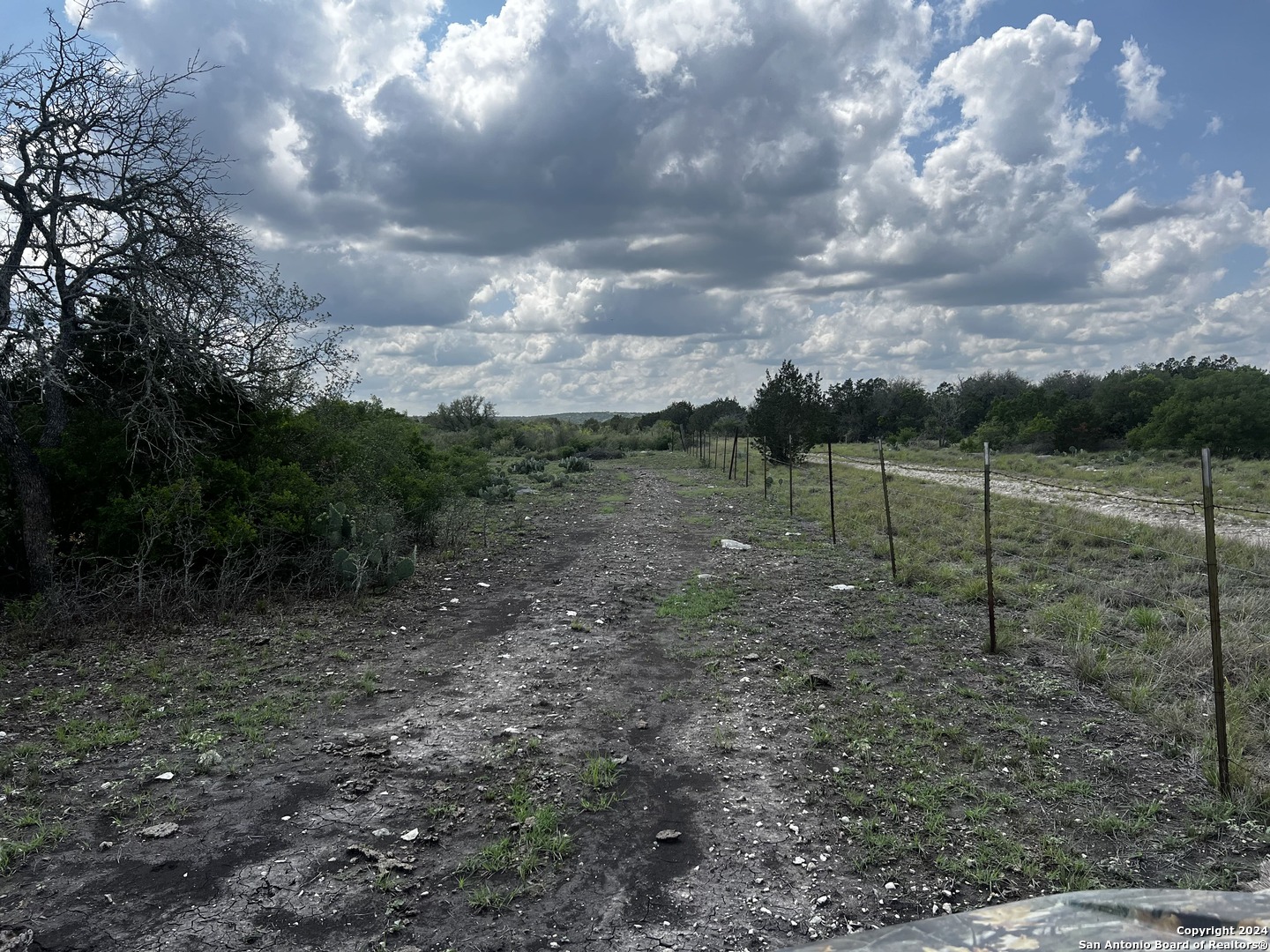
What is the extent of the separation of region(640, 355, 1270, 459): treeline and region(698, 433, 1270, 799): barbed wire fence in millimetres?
5666

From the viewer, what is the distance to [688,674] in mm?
6609

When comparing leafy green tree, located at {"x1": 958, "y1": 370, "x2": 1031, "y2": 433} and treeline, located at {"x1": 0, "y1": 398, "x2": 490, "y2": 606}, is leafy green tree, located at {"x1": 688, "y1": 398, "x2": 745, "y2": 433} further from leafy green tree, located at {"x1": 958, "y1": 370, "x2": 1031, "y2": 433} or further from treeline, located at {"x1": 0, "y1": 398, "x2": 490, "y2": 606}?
treeline, located at {"x1": 0, "y1": 398, "x2": 490, "y2": 606}

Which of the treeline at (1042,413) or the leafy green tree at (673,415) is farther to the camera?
the leafy green tree at (673,415)

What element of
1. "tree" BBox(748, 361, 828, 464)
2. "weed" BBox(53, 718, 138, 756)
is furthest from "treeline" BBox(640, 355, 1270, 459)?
"weed" BBox(53, 718, 138, 756)

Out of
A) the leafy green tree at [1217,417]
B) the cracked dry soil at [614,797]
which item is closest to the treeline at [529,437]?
the leafy green tree at [1217,417]

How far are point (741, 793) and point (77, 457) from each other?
762 cm

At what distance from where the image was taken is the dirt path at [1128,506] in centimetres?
1284

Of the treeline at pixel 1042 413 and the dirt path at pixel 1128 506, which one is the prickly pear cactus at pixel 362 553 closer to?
the dirt path at pixel 1128 506

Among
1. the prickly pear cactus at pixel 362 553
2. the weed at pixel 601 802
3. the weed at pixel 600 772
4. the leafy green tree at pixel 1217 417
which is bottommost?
the weed at pixel 601 802

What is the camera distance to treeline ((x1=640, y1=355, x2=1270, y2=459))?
28219mm

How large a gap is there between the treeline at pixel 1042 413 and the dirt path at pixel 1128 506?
240 centimetres

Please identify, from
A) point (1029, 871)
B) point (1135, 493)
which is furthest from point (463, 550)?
point (1135, 493)

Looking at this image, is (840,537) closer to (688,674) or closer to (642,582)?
(642,582)

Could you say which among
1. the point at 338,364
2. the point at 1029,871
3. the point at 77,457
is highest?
the point at 338,364
